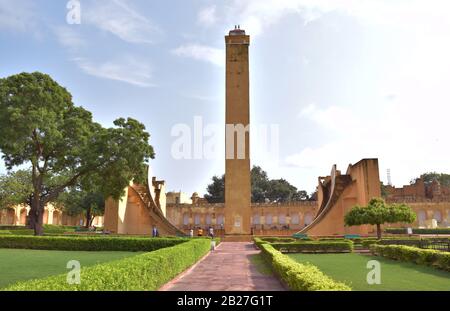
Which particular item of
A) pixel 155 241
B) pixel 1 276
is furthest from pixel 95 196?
pixel 1 276

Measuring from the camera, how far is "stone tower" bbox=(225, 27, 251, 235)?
27.7 meters

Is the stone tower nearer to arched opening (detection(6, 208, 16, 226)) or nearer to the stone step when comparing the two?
the stone step

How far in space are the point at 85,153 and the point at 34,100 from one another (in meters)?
3.92

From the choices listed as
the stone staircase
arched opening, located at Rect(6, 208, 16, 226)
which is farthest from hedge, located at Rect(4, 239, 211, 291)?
arched opening, located at Rect(6, 208, 16, 226)

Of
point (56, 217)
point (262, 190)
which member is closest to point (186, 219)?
point (262, 190)

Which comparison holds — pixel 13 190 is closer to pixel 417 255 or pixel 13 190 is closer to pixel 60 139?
pixel 60 139

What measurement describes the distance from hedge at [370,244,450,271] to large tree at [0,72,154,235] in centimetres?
1451

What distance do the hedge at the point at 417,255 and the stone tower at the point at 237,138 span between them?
13169mm

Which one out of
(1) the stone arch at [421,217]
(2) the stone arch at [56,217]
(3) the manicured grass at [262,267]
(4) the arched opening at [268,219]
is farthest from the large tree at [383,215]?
(2) the stone arch at [56,217]

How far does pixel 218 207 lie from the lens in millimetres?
43781

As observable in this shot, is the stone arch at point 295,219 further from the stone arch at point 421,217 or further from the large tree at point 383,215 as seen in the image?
the large tree at point 383,215

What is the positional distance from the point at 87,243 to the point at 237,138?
1352cm

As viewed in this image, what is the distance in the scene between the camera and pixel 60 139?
2248 cm
